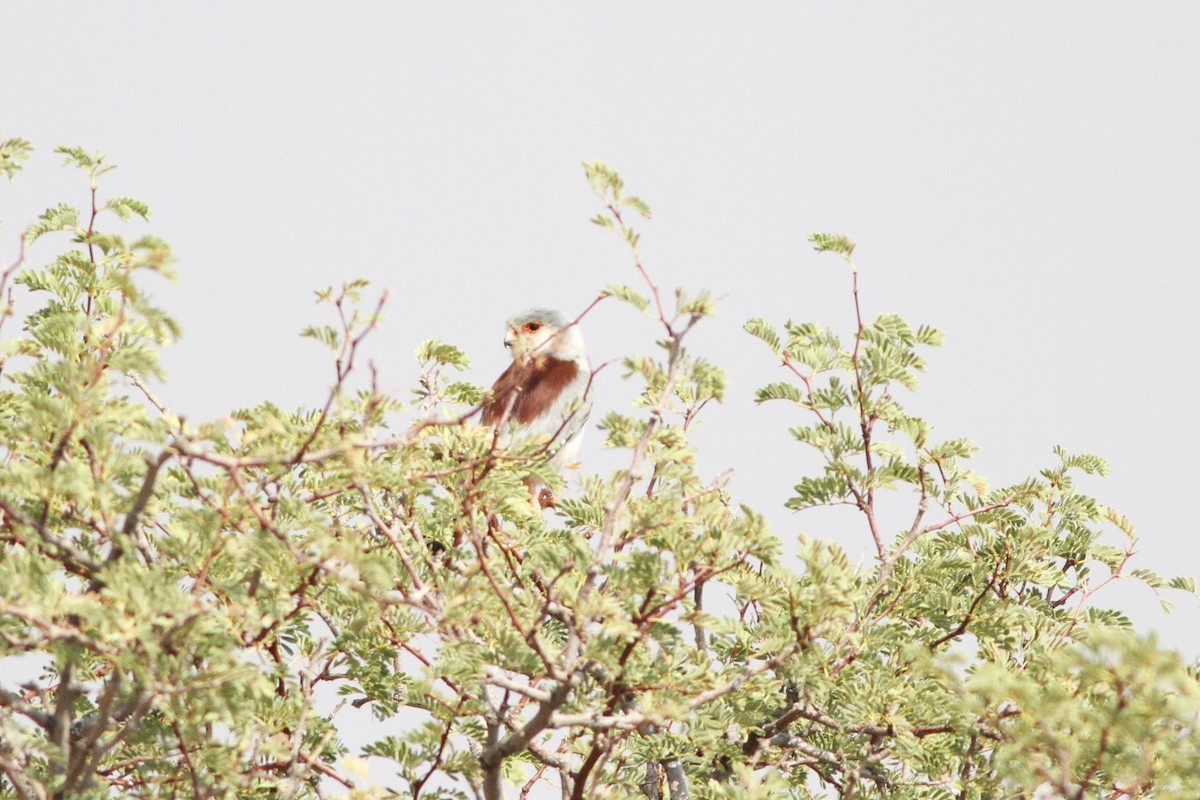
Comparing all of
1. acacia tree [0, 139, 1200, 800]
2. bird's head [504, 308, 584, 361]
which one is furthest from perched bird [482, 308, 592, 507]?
acacia tree [0, 139, 1200, 800]

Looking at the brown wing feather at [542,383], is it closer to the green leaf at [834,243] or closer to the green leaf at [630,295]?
the green leaf at [834,243]

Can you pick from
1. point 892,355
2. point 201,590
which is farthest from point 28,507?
point 892,355

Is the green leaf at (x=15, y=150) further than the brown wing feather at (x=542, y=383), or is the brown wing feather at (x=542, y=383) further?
the brown wing feather at (x=542, y=383)

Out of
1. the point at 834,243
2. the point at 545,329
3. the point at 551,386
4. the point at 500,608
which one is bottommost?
the point at 500,608

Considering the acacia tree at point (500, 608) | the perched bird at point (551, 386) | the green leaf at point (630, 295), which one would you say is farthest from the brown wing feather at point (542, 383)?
the green leaf at point (630, 295)

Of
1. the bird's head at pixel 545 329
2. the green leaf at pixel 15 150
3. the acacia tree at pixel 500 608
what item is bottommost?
the acacia tree at pixel 500 608

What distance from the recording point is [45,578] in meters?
3.48

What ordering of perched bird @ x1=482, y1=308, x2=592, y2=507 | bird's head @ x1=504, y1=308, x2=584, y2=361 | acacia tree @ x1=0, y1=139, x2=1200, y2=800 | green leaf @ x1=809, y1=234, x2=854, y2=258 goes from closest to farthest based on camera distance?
acacia tree @ x1=0, y1=139, x2=1200, y2=800 < green leaf @ x1=809, y1=234, x2=854, y2=258 < perched bird @ x1=482, y1=308, x2=592, y2=507 < bird's head @ x1=504, y1=308, x2=584, y2=361

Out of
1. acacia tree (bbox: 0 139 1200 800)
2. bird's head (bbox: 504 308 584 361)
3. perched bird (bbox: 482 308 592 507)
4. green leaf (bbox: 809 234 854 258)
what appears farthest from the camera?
bird's head (bbox: 504 308 584 361)

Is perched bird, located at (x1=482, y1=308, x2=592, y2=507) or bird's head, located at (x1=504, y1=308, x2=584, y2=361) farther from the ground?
bird's head, located at (x1=504, y1=308, x2=584, y2=361)

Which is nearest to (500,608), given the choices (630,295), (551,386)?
(630,295)

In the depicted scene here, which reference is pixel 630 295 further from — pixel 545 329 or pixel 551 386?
pixel 545 329

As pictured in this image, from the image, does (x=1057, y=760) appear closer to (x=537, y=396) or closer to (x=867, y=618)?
(x=867, y=618)

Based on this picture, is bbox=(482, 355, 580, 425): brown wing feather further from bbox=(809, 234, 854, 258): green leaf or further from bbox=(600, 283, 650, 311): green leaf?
bbox=(600, 283, 650, 311): green leaf
